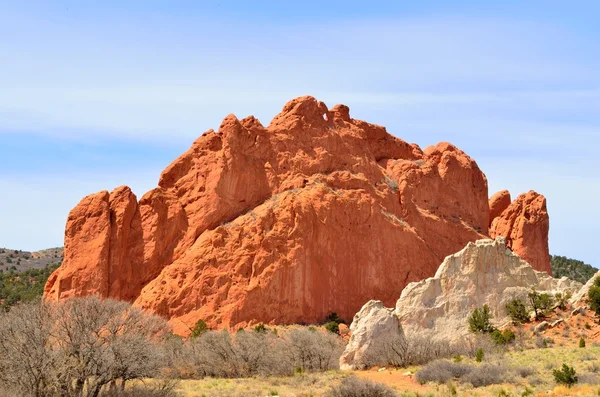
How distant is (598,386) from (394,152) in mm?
43435

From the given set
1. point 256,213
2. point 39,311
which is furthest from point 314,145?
point 39,311

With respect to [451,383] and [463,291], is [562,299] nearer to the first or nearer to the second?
[463,291]

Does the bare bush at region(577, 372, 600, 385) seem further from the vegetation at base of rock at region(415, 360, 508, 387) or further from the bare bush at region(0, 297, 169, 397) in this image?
the bare bush at region(0, 297, 169, 397)

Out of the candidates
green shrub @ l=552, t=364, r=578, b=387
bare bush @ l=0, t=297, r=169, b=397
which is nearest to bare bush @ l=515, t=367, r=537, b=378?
green shrub @ l=552, t=364, r=578, b=387

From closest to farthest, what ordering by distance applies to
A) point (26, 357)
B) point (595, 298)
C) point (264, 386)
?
point (26, 357), point (264, 386), point (595, 298)

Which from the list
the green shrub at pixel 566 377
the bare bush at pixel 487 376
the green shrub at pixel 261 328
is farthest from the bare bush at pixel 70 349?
the green shrub at pixel 261 328

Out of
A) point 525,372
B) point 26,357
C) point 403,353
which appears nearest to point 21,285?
point 403,353

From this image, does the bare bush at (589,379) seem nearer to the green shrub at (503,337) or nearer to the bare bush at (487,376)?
the bare bush at (487,376)

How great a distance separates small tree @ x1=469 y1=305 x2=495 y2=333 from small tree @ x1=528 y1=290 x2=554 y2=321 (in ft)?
11.4

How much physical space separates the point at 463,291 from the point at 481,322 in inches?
105

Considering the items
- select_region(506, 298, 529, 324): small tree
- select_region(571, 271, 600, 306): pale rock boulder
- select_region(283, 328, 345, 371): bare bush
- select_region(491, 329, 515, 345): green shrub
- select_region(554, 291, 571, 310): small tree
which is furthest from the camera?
select_region(554, 291, 571, 310): small tree

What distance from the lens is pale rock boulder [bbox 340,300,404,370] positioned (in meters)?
40.8

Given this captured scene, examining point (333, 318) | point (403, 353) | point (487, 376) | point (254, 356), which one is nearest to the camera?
point (487, 376)

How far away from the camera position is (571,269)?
108 m
